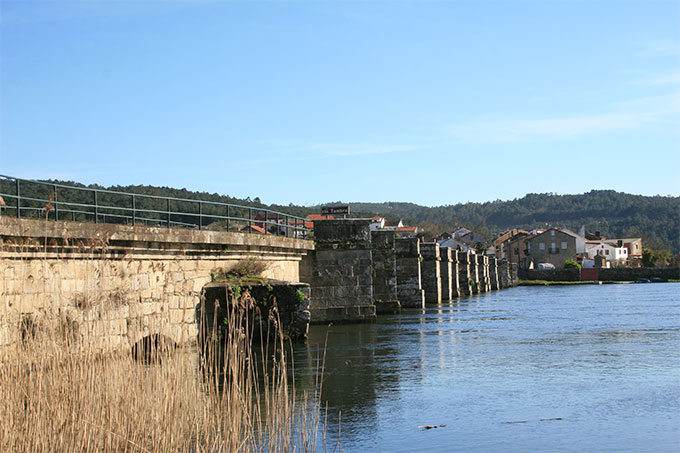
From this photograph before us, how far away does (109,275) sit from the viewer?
10.5m

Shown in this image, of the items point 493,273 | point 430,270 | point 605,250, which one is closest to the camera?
point 430,270

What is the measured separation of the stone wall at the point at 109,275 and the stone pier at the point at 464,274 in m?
28.5

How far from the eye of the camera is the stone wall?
8219 millimetres

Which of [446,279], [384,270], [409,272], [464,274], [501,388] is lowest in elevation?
[501,388]

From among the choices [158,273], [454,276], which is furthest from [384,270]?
[454,276]

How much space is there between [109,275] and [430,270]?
24.8 m

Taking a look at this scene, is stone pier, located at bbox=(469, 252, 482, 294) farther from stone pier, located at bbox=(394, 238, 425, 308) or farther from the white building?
the white building

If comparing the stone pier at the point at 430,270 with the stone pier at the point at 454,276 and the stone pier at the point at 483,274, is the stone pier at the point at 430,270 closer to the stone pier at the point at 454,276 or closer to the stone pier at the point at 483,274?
the stone pier at the point at 454,276

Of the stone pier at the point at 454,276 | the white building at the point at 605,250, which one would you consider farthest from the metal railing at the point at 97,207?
the white building at the point at 605,250

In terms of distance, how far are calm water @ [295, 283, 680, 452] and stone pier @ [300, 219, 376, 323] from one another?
218 cm

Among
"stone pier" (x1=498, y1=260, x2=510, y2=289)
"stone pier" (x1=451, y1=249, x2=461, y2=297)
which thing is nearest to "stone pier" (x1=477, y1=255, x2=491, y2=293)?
"stone pier" (x1=451, y1=249, x2=461, y2=297)

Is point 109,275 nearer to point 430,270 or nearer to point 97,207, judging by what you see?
point 97,207

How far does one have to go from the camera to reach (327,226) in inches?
893

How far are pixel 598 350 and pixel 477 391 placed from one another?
5662mm
